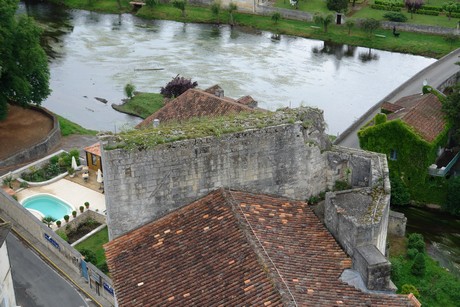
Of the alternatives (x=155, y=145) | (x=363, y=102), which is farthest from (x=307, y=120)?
(x=363, y=102)

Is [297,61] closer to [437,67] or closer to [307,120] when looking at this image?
[437,67]

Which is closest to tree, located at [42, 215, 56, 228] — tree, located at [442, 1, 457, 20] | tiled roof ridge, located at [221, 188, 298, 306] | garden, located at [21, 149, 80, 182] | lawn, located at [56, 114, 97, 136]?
garden, located at [21, 149, 80, 182]

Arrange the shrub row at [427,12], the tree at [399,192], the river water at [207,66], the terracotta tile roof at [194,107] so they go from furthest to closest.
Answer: the shrub row at [427,12], the river water at [207,66], the terracotta tile roof at [194,107], the tree at [399,192]

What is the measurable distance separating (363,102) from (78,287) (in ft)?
111

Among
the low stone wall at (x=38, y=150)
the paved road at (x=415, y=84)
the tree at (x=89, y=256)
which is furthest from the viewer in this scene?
the paved road at (x=415, y=84)

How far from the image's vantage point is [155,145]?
49.9 ft

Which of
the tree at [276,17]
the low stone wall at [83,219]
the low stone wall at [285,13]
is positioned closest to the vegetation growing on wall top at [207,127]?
the low stone wall at [83,219]

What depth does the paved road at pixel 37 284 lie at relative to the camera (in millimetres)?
22953

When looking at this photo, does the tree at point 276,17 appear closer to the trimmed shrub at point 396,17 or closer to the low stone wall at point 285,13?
the low stone wall at point 285,13

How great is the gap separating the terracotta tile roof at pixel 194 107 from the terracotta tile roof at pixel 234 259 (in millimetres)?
18316

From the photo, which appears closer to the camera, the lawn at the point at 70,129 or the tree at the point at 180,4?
the lawn at the point at 70,129

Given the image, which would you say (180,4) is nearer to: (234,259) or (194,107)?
(194,107)

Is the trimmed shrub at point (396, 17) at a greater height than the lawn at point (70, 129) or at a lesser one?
greater

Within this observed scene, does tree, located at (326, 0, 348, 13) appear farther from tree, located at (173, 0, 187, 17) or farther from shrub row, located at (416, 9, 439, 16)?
tree, located at (173, 0, 187, 17)
